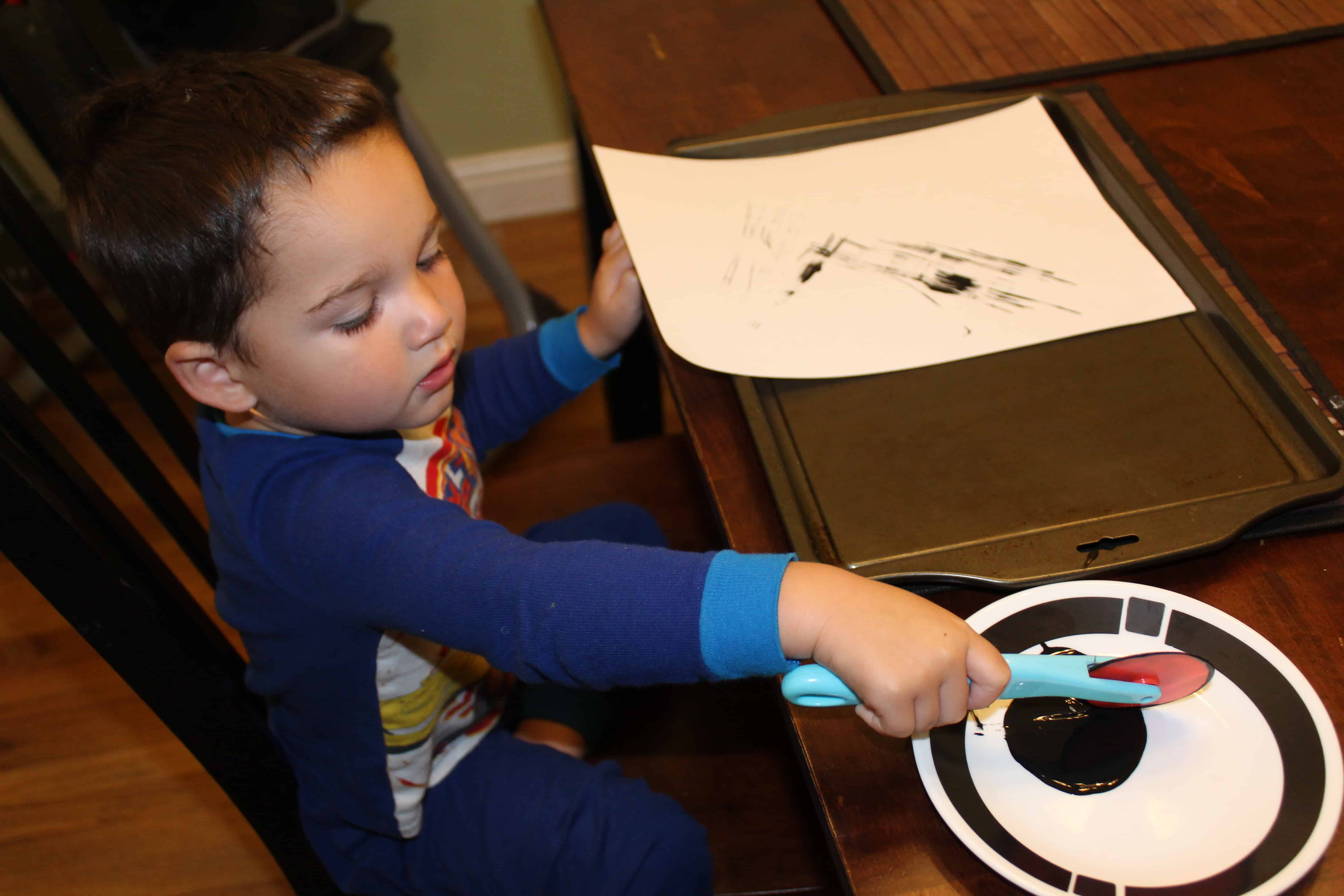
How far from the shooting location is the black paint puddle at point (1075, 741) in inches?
14.7

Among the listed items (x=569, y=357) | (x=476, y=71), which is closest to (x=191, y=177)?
(x=569, y=357)

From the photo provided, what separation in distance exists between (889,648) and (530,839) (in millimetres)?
319

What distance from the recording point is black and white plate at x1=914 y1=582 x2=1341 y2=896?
1.12ft

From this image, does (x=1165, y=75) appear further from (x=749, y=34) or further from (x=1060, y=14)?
(x=749, y=34)

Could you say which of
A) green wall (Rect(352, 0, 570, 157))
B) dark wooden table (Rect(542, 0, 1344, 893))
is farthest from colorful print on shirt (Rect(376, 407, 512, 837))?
green wall (Rect(352, 0, 570, 157))

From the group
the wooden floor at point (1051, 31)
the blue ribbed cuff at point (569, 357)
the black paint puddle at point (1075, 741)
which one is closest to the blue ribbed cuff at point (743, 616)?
the black paint puddle at point (1075, 741)

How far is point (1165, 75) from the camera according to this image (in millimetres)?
733

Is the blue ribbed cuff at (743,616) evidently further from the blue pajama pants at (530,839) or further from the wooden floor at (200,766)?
the blue pajama pants at (530,839)

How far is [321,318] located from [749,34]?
498 millimetres

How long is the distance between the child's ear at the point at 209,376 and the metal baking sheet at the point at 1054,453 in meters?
0.30

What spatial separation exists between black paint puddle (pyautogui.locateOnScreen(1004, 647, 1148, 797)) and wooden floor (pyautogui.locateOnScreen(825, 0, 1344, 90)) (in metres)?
0.52

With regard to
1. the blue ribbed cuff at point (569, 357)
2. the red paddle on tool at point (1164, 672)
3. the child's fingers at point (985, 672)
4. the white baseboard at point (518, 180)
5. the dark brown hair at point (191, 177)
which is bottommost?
the white baseboard at point (518, 180)

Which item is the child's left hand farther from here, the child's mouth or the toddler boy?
the child's mouth

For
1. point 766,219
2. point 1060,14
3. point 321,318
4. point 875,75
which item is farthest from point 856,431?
point 1060,14
